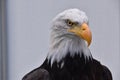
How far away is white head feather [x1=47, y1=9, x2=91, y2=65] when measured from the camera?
4.52 ft

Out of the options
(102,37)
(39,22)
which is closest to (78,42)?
(102,37)

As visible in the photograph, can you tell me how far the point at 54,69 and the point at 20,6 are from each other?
86 centimetres

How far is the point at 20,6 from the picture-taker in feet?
7.32

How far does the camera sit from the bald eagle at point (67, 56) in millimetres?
1398

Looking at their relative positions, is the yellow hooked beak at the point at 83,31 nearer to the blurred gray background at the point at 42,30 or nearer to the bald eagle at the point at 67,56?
the bald eagle at the point at 67,56

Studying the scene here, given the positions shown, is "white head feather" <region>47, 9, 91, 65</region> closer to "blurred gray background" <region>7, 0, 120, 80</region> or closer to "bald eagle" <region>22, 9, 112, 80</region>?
"bald eagle" <region>22, 9, 112, 80</region>

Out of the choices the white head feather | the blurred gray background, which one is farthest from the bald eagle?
the blurred gray background

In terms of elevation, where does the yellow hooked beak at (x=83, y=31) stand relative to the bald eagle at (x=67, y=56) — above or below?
above

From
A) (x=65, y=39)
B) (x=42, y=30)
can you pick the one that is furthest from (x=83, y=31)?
(x=42, y=30)

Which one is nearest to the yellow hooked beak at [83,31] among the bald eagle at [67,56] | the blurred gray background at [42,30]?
the bald eagle at [67,56]

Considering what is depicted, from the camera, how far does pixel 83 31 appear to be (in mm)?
1332
